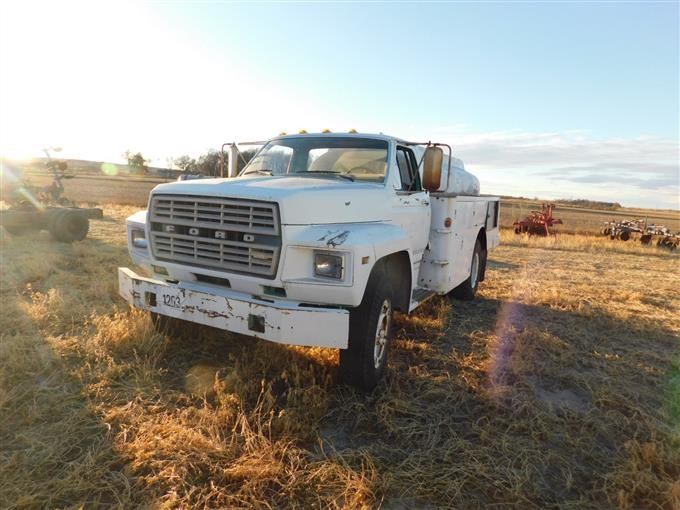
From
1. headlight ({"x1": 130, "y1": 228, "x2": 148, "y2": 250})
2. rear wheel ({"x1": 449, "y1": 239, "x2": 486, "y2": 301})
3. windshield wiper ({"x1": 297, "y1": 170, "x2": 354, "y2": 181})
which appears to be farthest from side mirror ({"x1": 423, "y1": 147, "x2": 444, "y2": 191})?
rear wheel ({"x1": 449, "y1": 239, "x2": 486, "y2": 301})

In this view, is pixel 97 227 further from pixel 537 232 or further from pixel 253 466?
pixel 537 232

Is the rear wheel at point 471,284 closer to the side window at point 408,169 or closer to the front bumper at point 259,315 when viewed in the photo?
the side window at point 408,169

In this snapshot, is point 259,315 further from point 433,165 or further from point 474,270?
point 474,270

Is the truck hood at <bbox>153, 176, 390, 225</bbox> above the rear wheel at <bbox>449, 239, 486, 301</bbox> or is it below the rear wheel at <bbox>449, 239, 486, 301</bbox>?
above

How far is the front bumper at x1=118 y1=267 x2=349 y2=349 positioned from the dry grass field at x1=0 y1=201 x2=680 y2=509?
491mm

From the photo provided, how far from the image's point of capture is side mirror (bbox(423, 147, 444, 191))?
14.6ft

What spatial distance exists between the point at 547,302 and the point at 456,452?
5.03 m

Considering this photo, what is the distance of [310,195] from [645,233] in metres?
22.0

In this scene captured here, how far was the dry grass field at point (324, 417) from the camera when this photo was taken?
2.67 metres

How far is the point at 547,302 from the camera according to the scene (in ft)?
24.5

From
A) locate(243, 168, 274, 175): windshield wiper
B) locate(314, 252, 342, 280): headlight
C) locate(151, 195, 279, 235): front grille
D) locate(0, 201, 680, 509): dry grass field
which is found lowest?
locate(0, 201, 680, 509): dry grass field

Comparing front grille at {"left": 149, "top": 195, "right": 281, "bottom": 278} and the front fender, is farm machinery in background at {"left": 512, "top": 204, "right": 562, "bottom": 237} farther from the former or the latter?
front grille at {"left": 149, "top": 195, "right": 281, "bottom": 278}

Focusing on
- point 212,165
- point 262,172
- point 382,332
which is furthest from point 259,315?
point 212,165

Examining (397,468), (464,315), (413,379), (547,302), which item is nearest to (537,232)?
(547,302)
